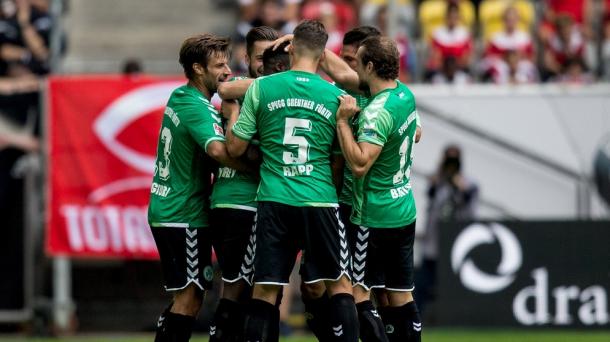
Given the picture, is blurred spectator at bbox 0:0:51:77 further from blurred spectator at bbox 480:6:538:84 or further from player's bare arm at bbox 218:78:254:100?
player's bare arm at bbox 218:78:254:100

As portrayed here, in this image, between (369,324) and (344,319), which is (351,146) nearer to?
(344,319)

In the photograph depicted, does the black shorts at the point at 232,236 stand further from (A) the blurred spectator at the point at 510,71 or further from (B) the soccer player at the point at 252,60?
(A) the blurred spectator at the point at 510,71

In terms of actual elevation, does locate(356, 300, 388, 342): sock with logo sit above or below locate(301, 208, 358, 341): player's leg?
below

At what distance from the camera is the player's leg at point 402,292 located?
1107cm

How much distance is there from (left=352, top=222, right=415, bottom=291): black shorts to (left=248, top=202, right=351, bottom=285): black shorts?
410 mm

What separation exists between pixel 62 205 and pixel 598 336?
6.34m

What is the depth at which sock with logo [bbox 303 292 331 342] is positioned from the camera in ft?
34.9

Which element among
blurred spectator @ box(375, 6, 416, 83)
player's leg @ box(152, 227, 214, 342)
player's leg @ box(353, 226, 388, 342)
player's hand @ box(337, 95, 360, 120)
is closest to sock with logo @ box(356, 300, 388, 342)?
player's leg @ box(353, 226, 388, 342)

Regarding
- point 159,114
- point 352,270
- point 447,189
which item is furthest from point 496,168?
point 352,270

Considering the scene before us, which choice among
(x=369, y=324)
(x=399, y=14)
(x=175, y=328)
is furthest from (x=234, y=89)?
(x=399, y=14)

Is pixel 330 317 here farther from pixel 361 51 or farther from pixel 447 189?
pixel 447 189

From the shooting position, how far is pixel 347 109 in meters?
10.3

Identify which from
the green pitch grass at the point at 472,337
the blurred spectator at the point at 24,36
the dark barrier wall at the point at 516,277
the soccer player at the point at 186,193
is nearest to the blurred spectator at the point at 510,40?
the dark barrier wall at the point at 516,277

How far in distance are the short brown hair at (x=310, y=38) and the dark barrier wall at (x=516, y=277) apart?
6.88 metres
